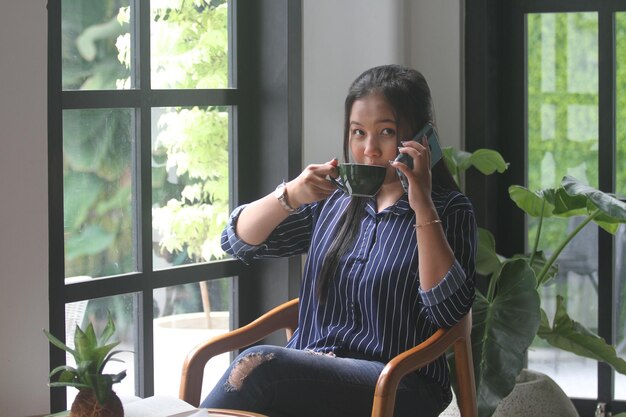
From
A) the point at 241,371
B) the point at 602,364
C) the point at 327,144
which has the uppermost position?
the point at 327,144

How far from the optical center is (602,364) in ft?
12.0

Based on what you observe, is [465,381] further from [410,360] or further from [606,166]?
[606,166]

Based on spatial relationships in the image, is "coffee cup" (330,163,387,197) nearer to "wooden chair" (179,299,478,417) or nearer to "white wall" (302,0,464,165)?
"wooden chair" (179,299,478,417)

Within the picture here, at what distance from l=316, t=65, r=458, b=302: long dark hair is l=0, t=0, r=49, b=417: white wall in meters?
0.65

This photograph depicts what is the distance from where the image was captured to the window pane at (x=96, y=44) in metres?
2.57

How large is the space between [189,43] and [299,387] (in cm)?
114

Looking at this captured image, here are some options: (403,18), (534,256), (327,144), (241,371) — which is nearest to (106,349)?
(241,371)

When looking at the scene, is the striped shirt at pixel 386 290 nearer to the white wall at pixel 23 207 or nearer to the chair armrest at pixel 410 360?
the chair armrest at pixel 410 360

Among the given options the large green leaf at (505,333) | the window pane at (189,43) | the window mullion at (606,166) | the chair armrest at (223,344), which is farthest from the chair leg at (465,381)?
the window mullion at (606,166)

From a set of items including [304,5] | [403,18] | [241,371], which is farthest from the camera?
[403,18]

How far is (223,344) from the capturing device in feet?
7.94

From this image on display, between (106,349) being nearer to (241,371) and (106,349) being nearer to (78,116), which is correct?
(241,371)

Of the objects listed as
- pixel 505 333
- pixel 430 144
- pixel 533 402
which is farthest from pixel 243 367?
pixel 533 402

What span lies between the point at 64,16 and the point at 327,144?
0.95m
